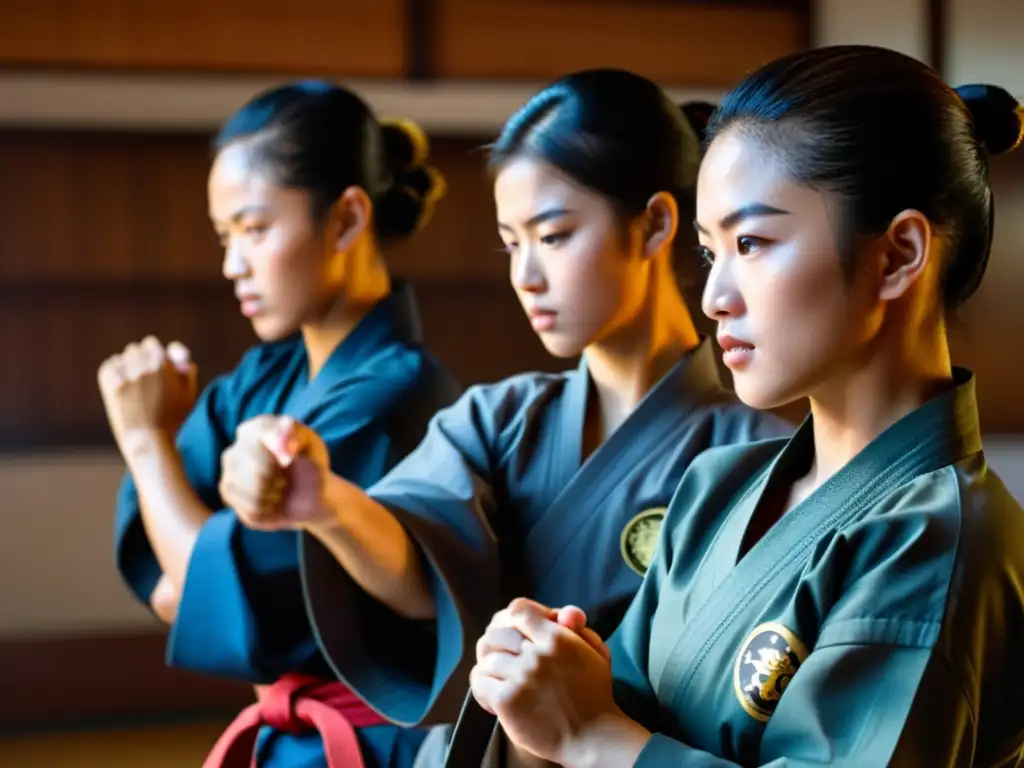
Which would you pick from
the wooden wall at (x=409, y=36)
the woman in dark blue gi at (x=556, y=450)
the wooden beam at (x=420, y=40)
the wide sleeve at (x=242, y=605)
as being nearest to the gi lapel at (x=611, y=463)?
the woman in dark blue gi at (x=556, y=450)

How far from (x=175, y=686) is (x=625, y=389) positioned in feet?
7.72

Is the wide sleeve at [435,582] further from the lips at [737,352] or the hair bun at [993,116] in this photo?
the hair bun at [993,116]

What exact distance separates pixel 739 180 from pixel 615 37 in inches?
108

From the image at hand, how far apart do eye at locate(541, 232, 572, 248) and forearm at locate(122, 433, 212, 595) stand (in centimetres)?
59

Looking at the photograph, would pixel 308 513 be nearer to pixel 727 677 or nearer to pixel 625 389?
pixel 625 389

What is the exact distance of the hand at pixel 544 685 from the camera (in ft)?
2.98

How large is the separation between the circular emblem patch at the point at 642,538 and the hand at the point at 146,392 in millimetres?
692

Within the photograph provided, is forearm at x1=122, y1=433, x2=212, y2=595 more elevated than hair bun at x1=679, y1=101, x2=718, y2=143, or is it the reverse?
hair bun at x1=679, y1=101, x2=718, y2=143

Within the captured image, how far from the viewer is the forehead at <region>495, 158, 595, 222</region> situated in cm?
129

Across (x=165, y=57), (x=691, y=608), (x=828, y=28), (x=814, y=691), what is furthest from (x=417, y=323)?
(x=828, y=28)

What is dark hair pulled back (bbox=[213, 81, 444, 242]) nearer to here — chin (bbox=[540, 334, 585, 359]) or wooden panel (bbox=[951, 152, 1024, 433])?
chin (bbox=[540, 334, 585, 359])

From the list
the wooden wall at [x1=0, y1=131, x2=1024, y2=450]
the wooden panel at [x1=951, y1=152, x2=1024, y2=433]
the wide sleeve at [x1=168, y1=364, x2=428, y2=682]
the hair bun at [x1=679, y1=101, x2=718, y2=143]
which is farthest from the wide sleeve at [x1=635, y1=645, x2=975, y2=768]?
the wooden panel at [x1=951, y1=152, x2=1024, y2=433]

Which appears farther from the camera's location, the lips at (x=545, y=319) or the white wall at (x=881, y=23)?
the white wall at (x=881, y=23)

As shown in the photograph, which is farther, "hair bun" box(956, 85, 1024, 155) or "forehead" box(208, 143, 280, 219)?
"forehead" box(208, 143, 280, 219)
